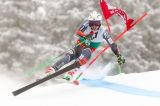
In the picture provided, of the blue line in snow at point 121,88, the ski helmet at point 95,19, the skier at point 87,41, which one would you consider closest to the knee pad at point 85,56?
the skier at point 87,41

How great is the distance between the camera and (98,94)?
873cm

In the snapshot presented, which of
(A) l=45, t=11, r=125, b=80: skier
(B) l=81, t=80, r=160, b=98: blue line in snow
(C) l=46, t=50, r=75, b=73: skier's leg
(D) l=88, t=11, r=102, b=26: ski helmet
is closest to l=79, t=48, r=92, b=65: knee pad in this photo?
(A) l=45, t=11, r=125, b=80: skier

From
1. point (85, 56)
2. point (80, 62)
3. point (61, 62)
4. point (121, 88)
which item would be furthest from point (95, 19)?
point (121, 88)

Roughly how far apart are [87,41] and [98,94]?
4.03ft

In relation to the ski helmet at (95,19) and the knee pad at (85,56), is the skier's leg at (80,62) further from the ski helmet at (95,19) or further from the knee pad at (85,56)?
the ski helmet at (95,19)

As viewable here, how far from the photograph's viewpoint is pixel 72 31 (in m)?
21.3

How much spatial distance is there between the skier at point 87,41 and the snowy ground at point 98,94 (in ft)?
1.44

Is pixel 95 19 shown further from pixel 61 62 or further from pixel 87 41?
pixel 61 62

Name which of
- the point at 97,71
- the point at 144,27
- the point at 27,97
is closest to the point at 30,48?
the point at 144,27

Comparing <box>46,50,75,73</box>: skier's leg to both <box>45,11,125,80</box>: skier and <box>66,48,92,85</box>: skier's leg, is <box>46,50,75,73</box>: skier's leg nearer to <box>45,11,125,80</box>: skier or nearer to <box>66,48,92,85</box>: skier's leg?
<box>45,11,125,80</box>: skier

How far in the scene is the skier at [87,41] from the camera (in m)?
9.23

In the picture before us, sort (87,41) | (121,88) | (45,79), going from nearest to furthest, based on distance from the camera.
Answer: (45,79) → (121,88) → (87,41)

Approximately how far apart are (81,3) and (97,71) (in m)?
10.6

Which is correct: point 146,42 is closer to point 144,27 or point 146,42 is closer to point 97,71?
point 144,27
